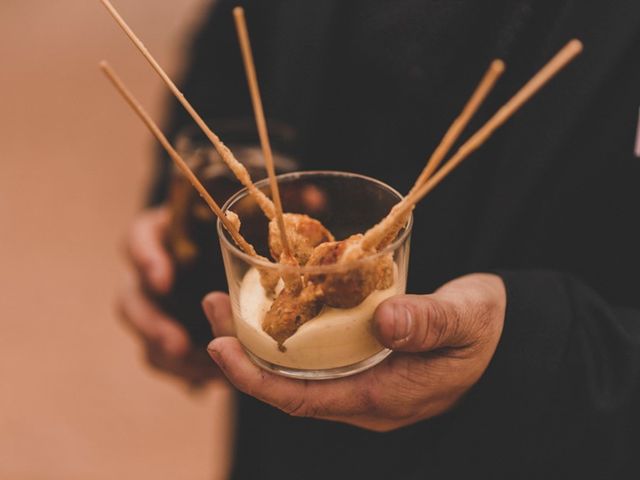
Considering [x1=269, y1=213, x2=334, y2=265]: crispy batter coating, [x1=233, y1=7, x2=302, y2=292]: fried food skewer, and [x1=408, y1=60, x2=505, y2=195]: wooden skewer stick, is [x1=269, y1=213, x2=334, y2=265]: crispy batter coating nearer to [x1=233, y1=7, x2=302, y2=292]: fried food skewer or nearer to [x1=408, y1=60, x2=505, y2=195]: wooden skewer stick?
[x1=233, y1=7, x2=302, y2=292]: fried food skewer

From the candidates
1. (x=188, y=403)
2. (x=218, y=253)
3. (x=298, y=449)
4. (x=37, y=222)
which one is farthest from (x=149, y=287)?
(x=37, y=222)

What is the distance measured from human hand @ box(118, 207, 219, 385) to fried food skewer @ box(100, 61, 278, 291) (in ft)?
1.40

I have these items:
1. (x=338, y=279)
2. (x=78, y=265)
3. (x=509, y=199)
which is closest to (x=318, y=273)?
(x=338, y=279)

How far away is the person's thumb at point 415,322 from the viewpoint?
1.55 feet

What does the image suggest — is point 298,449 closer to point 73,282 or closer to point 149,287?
point 149,287

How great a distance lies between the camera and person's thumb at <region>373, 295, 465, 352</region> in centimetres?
47

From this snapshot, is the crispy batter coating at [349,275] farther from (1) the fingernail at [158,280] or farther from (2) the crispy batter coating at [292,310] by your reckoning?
(1) the fingernail at [158,280]

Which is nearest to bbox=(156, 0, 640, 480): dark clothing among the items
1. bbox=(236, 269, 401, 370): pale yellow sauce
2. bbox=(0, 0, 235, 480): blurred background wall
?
bbox=(236, 269, 401, 370): pale yellow sauce

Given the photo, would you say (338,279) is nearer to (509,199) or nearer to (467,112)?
(467,112)

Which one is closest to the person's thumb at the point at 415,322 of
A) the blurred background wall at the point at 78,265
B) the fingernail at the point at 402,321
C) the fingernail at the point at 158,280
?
the fingernail at the point at 402,321

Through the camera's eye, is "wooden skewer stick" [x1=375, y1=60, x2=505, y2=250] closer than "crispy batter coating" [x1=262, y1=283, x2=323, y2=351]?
Yes

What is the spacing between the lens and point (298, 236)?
54 cm

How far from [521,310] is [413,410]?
14cm

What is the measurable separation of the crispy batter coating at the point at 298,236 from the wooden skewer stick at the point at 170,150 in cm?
3
